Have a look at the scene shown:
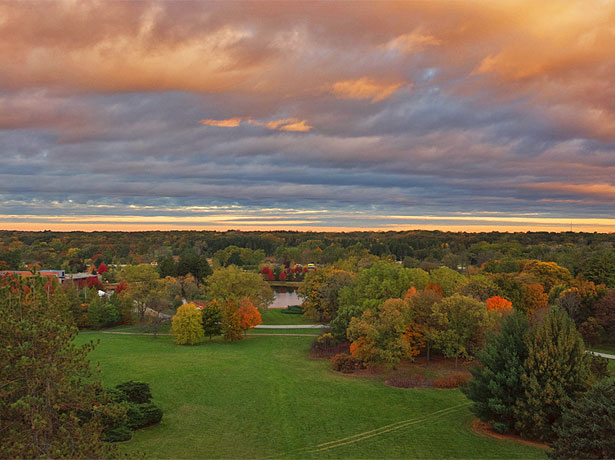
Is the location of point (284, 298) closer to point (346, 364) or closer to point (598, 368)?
point (346, 364)

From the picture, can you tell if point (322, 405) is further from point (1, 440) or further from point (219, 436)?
point (1, 440)

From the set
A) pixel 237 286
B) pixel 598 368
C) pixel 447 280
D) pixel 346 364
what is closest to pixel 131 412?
pixel 346 364

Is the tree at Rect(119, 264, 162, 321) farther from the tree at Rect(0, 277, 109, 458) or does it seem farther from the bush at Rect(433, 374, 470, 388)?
the tree at Rect(0, 277, 109, 458)

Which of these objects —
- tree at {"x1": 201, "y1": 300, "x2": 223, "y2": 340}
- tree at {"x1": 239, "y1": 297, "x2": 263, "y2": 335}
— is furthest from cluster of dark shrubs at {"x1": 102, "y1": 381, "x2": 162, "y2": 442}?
tree at {"x1": 239, "y1": 297, "x2": 263, "y2": 335}

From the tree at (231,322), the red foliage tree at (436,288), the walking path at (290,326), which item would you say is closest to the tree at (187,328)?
the tree at (231,322)

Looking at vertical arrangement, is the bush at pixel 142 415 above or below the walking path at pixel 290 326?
above

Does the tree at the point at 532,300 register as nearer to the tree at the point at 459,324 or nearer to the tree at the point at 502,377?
the tree at the point at 459,324

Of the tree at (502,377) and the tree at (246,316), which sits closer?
the tree at (502,377)
